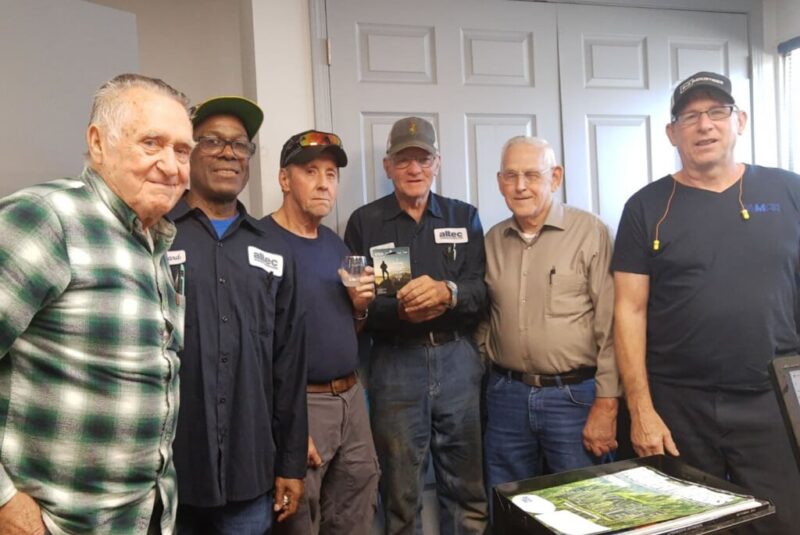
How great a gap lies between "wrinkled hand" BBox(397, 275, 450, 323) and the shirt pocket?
1.33ft

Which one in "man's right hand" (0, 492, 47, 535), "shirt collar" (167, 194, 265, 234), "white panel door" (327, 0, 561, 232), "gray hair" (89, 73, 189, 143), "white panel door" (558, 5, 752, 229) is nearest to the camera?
"man's right hand" (0, 492, 47, 535)

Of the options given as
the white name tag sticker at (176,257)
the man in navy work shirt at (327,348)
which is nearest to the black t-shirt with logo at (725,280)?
the man in navy work shirt at (327,348)

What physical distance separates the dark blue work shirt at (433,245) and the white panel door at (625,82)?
0.90m

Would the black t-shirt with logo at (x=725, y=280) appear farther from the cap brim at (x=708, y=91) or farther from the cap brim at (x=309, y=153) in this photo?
the cap brim at (x=309, y=153)

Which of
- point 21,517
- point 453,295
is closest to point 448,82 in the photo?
point 453,295

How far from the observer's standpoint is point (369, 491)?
2.11 metres

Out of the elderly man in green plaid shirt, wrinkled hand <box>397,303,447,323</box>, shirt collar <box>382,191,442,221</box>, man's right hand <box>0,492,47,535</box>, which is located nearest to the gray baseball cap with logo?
shirt collar <box>382,191,442,221</box>

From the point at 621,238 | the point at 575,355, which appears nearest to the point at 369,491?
the point at 575,355

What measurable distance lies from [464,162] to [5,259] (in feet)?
7.26

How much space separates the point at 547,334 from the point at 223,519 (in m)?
1.31

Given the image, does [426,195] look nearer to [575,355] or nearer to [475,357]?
[475,357]

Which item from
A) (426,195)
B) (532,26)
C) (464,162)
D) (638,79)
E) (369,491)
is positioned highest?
(532,26)

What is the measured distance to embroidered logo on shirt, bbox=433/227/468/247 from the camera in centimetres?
239

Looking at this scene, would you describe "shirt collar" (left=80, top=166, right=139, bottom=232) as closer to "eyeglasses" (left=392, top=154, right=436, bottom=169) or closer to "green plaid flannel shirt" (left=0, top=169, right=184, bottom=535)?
"green plaid flannel shirt" (left=0, top=169, right=184, bottom=535)
